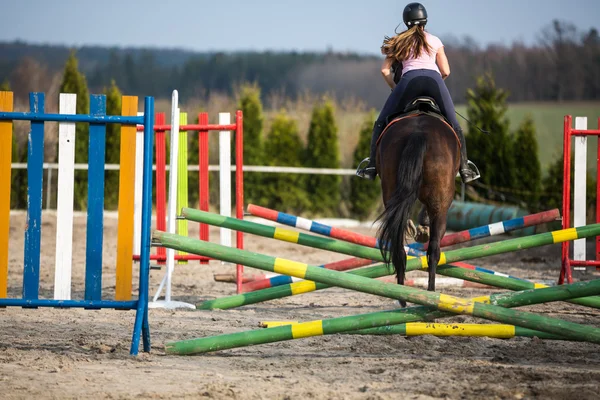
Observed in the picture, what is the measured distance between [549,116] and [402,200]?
27.4 metres

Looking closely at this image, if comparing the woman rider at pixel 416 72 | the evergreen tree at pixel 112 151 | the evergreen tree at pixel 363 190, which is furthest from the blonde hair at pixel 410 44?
the evergreen tree at pixel 112 151

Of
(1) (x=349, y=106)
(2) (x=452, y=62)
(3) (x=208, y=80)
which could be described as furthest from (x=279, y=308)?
(3) (x=208, y=80)

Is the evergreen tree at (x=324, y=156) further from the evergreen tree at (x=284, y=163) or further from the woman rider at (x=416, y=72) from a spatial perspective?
the woman rider at (x=416, y=72)

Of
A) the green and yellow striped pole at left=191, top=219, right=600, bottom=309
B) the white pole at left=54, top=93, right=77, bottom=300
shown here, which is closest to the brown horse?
the green and yellow striped pole at left=191, top=219, right=600, bottom=309

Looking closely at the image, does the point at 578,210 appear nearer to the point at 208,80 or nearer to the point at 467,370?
the point at 467,370

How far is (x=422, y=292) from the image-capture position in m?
4.14

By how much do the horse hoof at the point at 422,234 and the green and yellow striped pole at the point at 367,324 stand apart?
1529 mm

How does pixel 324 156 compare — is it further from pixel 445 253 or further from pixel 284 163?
pixel 445 253

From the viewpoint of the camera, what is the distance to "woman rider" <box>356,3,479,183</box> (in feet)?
19.0

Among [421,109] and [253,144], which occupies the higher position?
[253,144]

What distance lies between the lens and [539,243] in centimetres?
525

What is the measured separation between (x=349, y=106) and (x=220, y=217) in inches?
636

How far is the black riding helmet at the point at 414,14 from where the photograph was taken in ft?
19.9

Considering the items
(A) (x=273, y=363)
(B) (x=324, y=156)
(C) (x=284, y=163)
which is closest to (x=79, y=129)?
(C) (x=284, y=163)
